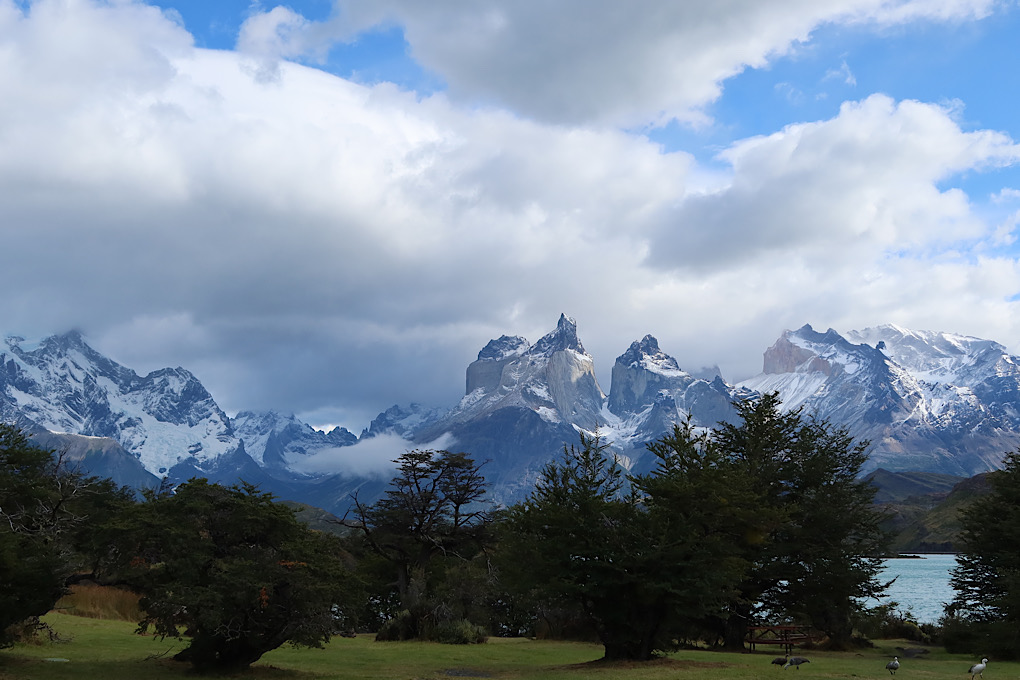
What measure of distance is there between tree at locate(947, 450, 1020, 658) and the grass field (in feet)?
4.62

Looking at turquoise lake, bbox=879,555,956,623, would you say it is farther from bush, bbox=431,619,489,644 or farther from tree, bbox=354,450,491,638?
bush, bbox=431,619,489,644

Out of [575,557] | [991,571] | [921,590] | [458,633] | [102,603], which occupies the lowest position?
[921,590]

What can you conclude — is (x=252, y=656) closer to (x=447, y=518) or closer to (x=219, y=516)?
(x=219, y=516)

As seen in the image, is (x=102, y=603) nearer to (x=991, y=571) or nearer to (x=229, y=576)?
(x=229, y=576)

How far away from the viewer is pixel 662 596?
2889 cm

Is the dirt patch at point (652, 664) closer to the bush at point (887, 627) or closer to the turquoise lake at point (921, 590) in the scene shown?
the bush at point (887, 627)

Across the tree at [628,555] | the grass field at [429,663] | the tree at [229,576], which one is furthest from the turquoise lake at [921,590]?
the tree at [229,576]

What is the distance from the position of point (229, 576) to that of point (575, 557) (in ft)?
39.2

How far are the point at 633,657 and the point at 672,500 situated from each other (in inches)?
Result: 220

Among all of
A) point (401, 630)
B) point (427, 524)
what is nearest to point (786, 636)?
point (401, 630)

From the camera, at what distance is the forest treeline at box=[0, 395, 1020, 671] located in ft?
78.5

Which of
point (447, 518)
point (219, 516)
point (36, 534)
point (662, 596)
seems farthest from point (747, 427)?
point (36, 534)

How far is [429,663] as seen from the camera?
30.1m

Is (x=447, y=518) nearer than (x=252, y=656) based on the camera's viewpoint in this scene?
No
